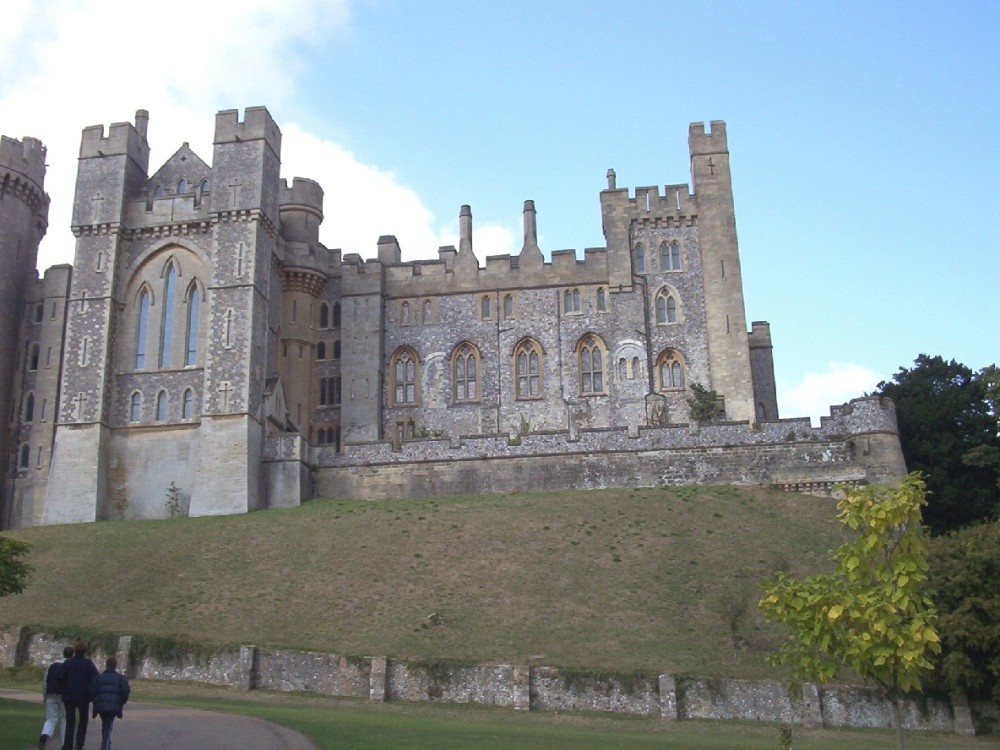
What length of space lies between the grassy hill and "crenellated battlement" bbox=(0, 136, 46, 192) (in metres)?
23.2

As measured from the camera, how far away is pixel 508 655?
100 ft

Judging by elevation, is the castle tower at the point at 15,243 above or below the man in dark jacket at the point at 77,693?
above

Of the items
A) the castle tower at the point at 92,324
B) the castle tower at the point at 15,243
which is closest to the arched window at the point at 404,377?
the castle tower at the point at 92,324

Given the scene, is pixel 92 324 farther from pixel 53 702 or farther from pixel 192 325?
pixel 53 702

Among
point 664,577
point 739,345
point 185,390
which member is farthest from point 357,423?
point 664,577

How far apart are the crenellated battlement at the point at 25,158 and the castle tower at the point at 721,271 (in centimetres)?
3550

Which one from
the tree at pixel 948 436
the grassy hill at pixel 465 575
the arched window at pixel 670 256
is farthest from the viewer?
the arched window at pixel 670 256

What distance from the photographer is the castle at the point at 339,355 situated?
47.1m

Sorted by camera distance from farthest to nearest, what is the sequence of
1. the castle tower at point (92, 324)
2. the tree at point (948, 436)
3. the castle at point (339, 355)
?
the castle tower at point (92, 324), the castle at point (339, 355), the tree at point (948, 436)

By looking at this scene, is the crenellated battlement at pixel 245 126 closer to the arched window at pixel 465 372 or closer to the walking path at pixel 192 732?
the arched window at pixel 465 372

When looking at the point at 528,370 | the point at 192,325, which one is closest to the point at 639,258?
the point at 528,370

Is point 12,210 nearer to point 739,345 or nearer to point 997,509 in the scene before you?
point 739,345

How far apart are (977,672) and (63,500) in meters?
37.4

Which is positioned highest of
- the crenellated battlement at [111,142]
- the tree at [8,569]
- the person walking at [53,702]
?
the crenellated battlement at [111,142]
